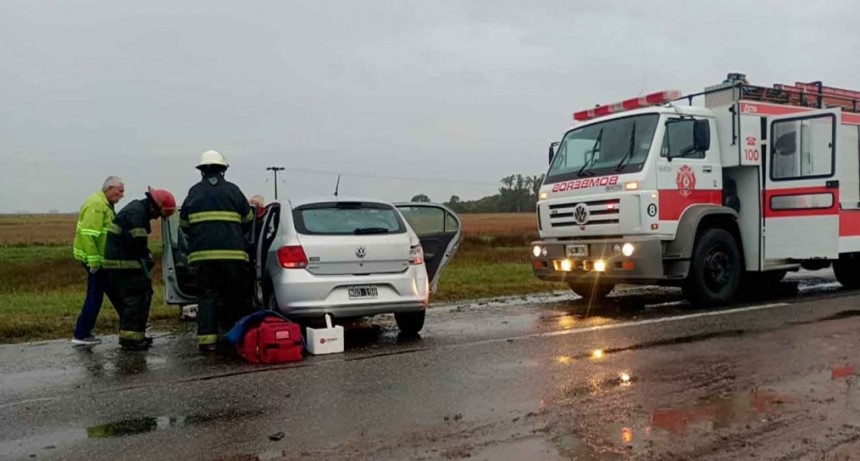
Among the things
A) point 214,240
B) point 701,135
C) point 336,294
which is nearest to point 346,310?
point 336,294

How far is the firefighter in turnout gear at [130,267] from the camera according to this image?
780cm

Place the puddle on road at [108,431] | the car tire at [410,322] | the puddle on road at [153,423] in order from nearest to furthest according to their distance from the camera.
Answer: the puddle on road at [108,431] < the puddle on road at [153,423] < the car tire at [410,322]

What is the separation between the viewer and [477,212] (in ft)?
258

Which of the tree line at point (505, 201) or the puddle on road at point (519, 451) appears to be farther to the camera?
the tree line at point (505, 201)

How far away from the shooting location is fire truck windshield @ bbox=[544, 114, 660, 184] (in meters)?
10.1

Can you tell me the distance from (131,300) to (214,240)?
1.30 m

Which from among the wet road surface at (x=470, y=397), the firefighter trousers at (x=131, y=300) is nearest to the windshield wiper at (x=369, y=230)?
the wet road surface at (x=470, y=397)

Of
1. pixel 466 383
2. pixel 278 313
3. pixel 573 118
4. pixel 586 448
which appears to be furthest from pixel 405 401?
pixel 573 118

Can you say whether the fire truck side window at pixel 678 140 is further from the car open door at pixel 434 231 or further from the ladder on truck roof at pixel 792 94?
the car open door at pixel 434 231

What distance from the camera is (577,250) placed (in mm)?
10516

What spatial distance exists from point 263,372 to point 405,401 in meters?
1.67

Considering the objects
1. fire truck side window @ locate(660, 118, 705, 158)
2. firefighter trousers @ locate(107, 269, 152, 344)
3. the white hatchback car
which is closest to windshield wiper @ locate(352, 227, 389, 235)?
the white hatchback car

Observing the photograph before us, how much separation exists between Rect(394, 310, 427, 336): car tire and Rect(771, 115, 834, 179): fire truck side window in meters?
6.00

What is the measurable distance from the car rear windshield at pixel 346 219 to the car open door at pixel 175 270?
71.1 inches
